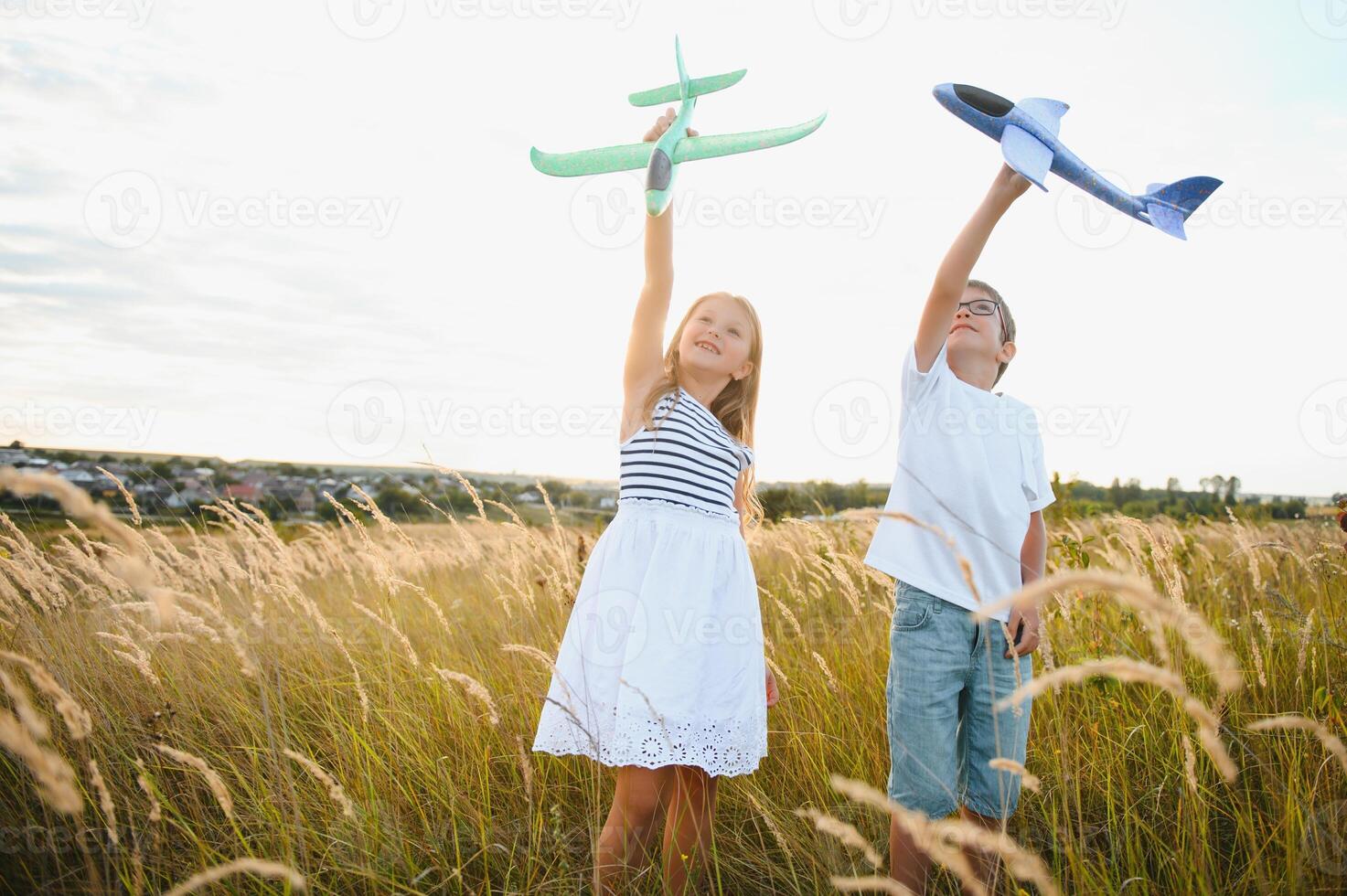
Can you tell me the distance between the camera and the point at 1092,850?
2.41 metres

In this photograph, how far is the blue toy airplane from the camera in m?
2.05

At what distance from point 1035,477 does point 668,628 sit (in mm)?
1262

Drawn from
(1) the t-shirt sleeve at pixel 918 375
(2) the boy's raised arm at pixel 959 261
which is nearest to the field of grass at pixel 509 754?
(1) the t-shirt sleeve at pixel 918 375

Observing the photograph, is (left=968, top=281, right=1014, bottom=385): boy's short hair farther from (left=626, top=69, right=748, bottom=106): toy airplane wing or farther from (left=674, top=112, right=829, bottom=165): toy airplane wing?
(left=626, top=69, right=748, bottom=106): toy airplane wing

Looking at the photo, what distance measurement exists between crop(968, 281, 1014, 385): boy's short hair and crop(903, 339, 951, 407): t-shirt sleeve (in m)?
0.36

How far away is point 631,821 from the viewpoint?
6.97 feet

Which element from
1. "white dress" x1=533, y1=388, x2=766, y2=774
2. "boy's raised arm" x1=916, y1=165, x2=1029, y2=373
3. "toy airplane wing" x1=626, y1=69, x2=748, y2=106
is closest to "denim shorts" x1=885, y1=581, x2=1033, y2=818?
"white dress" x1=533, y1=388, x2=766, y2=774

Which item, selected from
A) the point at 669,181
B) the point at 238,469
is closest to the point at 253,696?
the point at 238,469

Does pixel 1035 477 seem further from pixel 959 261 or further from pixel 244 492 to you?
pixel 244 492

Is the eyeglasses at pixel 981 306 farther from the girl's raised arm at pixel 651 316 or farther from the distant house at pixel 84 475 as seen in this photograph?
the distant house at pixel 84 475

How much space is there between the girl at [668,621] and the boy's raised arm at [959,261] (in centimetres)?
68

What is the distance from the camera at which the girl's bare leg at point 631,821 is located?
2070 millimetres

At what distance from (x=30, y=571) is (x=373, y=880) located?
2525mm

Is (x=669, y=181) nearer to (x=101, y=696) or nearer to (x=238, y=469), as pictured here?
(x=101, y=696)
